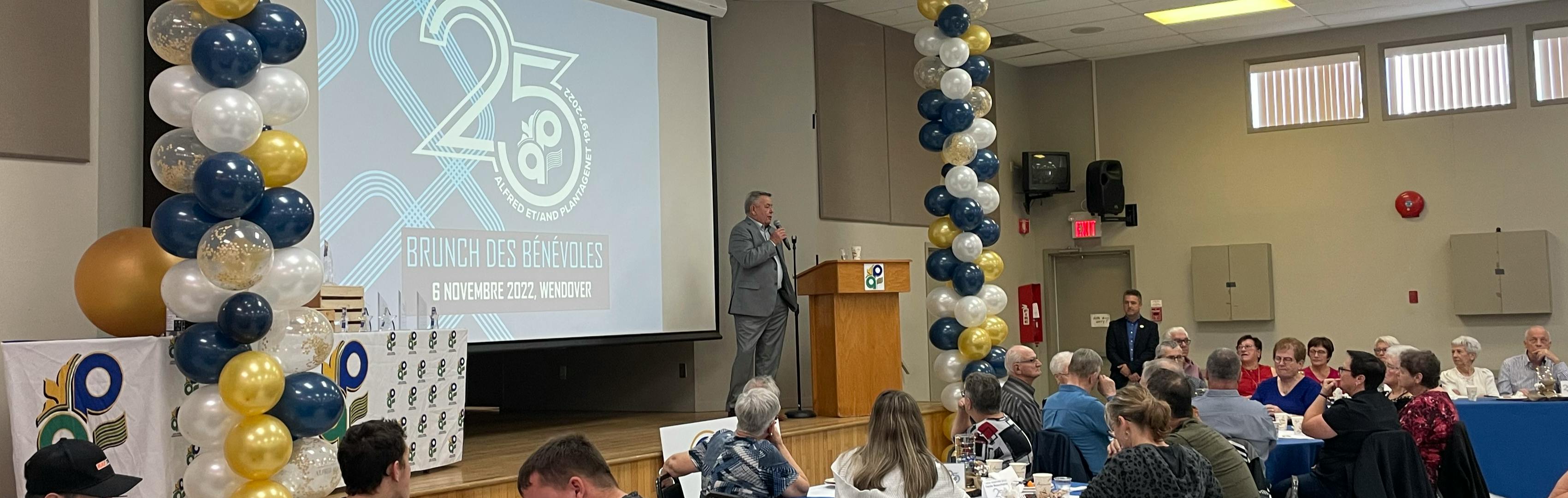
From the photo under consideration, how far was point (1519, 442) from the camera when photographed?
8.01m

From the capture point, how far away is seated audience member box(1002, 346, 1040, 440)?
256 inches

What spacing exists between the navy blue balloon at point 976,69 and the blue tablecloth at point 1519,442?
3957mm

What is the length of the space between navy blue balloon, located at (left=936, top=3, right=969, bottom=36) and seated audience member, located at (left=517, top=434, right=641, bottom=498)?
6.39m

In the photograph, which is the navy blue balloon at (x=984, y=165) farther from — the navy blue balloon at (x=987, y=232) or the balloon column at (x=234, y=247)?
the balloon column at (x=234, y=247)

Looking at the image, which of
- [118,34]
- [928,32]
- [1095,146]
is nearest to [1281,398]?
[928,32]

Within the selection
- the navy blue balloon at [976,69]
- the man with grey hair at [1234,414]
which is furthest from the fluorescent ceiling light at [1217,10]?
the man with grey hair at [1234,414]

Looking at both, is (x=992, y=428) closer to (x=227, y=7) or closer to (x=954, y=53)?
(x=227, y=7)

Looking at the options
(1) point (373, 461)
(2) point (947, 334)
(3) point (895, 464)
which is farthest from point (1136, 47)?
(1) point (373, 461)

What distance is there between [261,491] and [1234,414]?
14.3 ft

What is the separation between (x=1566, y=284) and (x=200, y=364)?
425 inches

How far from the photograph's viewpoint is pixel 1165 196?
12469mm

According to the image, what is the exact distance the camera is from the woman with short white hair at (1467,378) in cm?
865

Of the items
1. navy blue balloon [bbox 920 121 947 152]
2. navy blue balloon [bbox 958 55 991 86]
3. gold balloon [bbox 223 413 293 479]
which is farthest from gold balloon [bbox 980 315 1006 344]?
gold balloon [bbox 223 413 293 479]

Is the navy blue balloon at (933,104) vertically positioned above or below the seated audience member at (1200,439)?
above
